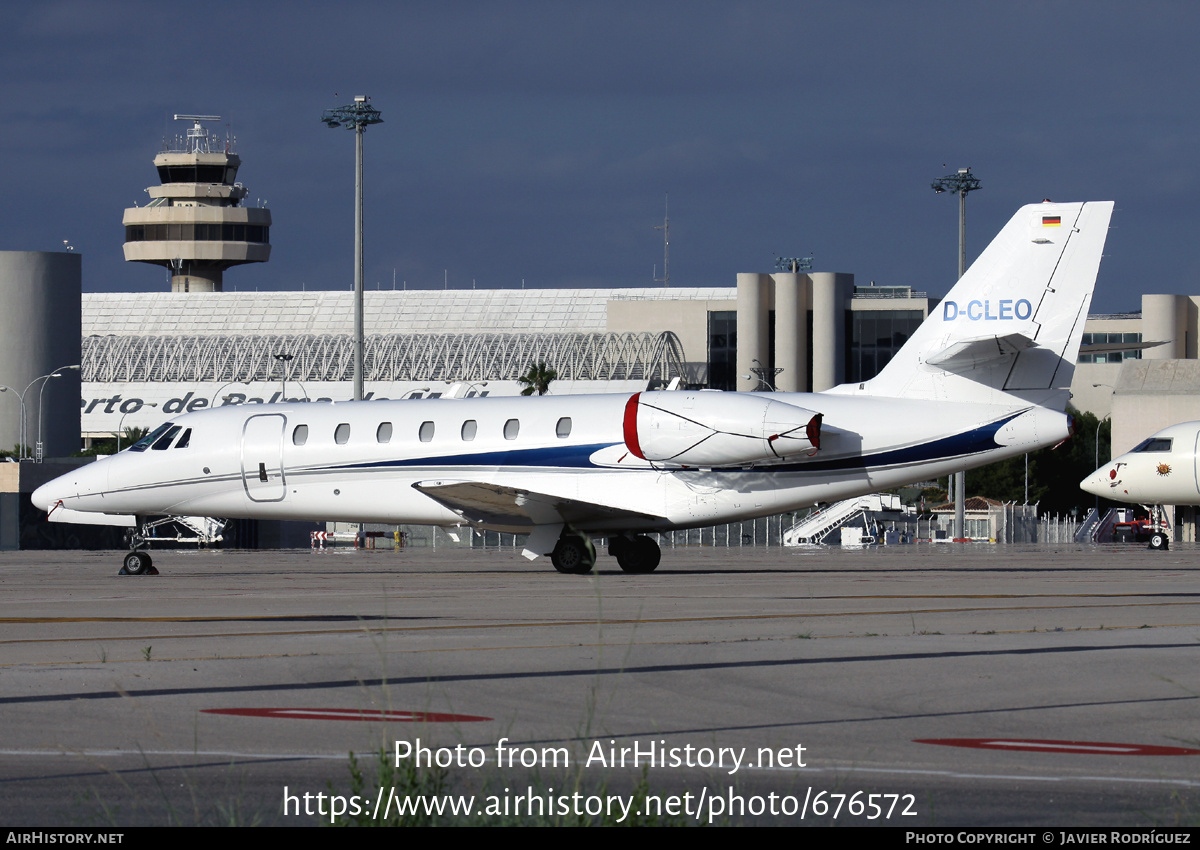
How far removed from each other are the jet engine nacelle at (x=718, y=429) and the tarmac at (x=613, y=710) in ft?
20.7

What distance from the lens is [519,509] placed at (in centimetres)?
2570

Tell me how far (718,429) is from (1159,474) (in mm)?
22351

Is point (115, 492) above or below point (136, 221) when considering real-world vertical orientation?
below

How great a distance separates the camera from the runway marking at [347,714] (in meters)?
8.40

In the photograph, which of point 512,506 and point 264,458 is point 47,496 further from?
point 512,506

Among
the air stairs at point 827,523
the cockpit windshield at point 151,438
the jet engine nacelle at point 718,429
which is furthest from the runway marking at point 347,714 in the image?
the air stairs at point 827,523

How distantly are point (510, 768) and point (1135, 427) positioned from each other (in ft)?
216

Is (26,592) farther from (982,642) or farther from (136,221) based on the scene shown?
(136,221)

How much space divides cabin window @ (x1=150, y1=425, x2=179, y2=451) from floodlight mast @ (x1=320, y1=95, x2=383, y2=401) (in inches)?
574

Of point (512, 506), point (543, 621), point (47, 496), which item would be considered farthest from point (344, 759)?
point (47, 496)

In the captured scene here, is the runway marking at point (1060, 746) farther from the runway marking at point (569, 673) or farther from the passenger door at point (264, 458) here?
the passenger door at point (264, 458)
